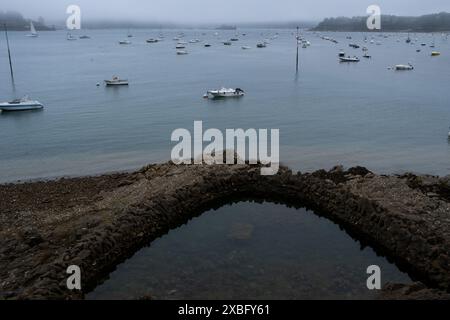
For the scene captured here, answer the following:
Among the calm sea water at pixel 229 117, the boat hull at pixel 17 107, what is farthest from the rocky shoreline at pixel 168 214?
the boat hull at pixel 17 107

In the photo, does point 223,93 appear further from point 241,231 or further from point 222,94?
point 241,231

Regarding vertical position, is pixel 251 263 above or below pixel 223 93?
below

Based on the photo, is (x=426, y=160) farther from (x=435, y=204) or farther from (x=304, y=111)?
(x=304, y=111)

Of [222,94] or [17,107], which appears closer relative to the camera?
[17,107]

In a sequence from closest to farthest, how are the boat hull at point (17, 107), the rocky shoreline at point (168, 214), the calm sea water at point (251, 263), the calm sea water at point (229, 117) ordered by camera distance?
1. the calm sea water at point (251, 263)
2. the rocky shoreline at point (168, 214)
3. the calm sea water at point (229, 117)
4. the boat hull at point (17, 107)

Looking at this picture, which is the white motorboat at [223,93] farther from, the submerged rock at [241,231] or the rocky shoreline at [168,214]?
the submerged rock at [241,231]

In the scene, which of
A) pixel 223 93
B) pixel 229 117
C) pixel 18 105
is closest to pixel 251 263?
pixel 229 117
